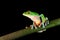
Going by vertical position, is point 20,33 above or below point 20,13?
below

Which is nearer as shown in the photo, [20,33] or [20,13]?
[20,33]

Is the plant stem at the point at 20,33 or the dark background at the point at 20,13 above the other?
the dark background at the point at 20,13

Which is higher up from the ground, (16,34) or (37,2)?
(37,2)

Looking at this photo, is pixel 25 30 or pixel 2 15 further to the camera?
pixel 2 15

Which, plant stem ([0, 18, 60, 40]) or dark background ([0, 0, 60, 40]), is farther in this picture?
dark background ([0, 0, 60, 40])

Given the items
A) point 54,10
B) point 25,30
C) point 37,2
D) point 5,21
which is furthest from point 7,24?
point 25,30

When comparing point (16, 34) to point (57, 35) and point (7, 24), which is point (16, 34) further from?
point (57, 35)

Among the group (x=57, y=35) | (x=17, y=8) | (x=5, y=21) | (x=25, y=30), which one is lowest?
(x=57, y=35)

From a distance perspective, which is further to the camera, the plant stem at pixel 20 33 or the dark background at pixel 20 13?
A: the dark background at pixel 20 13

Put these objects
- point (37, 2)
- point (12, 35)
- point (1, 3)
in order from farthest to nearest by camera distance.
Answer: point (37, 2) < point (1, 3) < point (12, 35)

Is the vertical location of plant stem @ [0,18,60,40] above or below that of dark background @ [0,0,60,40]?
below

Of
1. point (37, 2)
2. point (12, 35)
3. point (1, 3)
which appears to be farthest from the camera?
point (37, 2)
